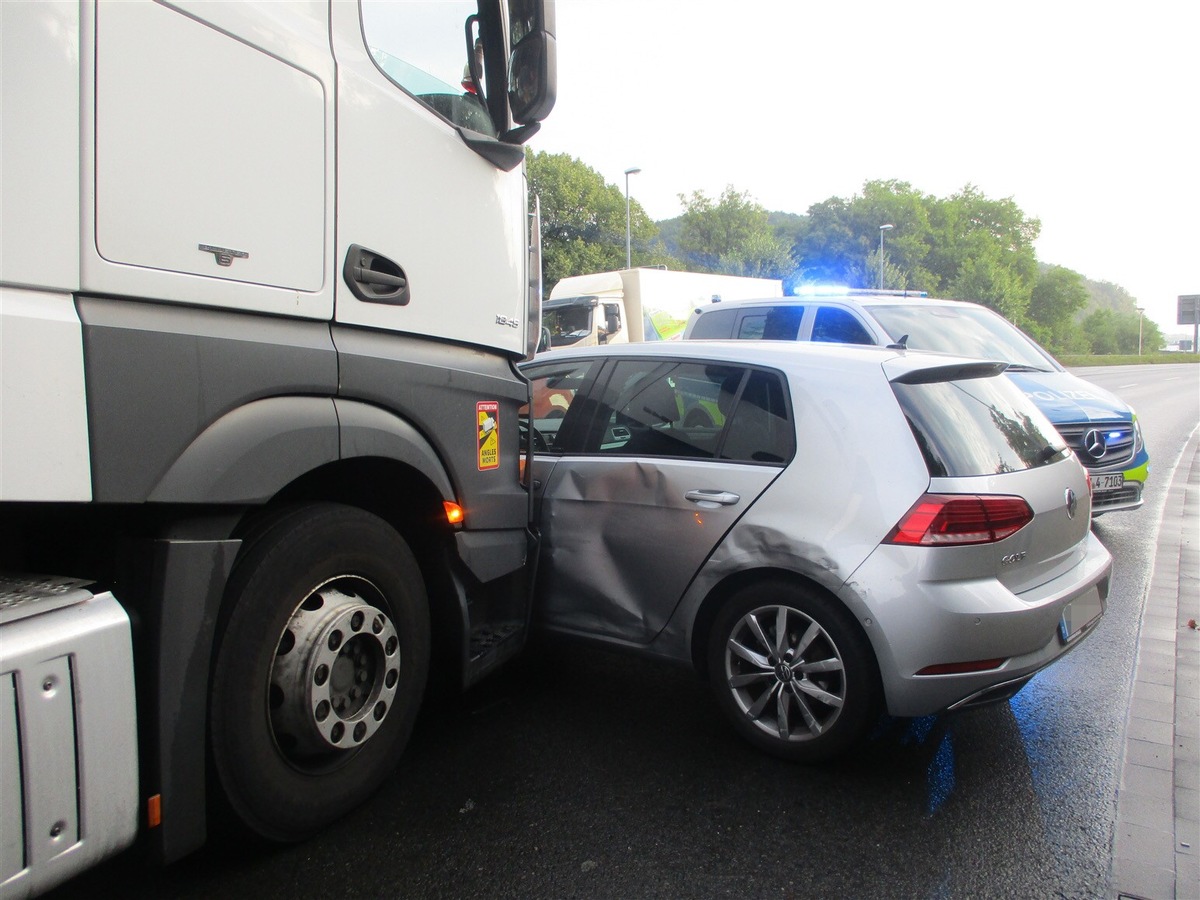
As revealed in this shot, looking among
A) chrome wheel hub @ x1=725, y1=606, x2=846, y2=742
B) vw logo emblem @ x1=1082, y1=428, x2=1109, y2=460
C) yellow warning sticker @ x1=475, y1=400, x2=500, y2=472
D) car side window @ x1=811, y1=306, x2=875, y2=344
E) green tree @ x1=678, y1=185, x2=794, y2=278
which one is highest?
green tree @ x1=678, y1=185, x2=794, y2=278

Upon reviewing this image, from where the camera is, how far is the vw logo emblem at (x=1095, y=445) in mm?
6977

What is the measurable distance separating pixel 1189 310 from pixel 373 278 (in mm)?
97248

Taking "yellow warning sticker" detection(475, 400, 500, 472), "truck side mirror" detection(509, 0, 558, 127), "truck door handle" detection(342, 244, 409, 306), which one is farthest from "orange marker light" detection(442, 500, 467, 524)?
"truck side mirror" detection(509, 0, 558, 127)

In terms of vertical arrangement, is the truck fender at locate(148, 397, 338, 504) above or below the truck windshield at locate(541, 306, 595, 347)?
below

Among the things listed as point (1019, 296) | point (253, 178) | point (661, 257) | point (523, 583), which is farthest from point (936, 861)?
point (1019, 296)

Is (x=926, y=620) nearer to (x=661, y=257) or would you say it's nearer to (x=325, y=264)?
(x=325, y=264)

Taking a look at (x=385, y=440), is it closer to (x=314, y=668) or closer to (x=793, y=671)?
(x=314, y=668)

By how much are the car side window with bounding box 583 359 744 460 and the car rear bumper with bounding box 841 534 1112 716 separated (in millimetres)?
906

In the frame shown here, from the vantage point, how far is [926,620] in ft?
9.98

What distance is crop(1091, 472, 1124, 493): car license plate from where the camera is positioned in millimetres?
6910

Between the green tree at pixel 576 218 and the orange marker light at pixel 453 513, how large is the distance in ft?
154

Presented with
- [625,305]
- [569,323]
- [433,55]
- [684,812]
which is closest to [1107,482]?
[684,812]

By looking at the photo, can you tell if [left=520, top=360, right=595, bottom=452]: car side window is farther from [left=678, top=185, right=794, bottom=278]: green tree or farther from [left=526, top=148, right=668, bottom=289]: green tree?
[left=678, top=185, right=794, bottom=278]: green tree

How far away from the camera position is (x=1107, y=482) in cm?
693
